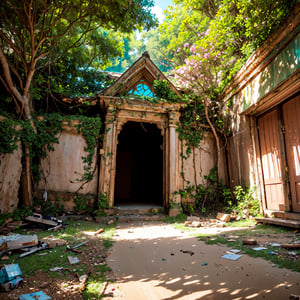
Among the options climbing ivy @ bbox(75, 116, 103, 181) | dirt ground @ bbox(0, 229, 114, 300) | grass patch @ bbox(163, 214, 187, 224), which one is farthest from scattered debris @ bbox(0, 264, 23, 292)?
grass patch @ bbox(163, 214, 187, 224)

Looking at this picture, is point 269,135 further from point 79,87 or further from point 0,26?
point 0,26

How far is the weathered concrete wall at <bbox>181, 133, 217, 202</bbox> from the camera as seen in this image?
7797mm

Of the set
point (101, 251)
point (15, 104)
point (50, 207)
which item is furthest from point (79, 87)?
point (101, 251)

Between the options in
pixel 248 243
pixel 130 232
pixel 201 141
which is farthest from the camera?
pixel 201 141

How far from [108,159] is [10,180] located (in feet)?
9.44

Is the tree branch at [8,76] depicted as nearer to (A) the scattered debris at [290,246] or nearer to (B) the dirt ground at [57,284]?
(B) the dirt ground at [57,284]

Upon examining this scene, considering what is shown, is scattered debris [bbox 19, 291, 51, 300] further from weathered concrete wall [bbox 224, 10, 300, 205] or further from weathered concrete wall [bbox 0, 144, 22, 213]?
weathered concrete wall [bbox 224, 10, 300, 205]

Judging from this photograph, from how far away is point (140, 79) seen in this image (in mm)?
8234

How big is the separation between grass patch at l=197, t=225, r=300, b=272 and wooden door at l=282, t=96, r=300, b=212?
1.10 meters

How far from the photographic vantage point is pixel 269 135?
603 centimetres

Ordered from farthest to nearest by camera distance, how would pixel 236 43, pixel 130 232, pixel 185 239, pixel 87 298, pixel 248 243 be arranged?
pixel 236 43 < pixel 130 232 < pixel 185 239 < pixel 248 243 < pixel 87 298

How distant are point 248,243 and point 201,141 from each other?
5.10 metres

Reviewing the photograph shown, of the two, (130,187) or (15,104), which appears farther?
(130,187)

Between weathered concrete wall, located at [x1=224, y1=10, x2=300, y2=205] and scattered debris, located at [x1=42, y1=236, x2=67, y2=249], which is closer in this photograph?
scattered debris, located at [x1=42, y1=236, x2=67, y2=249]
